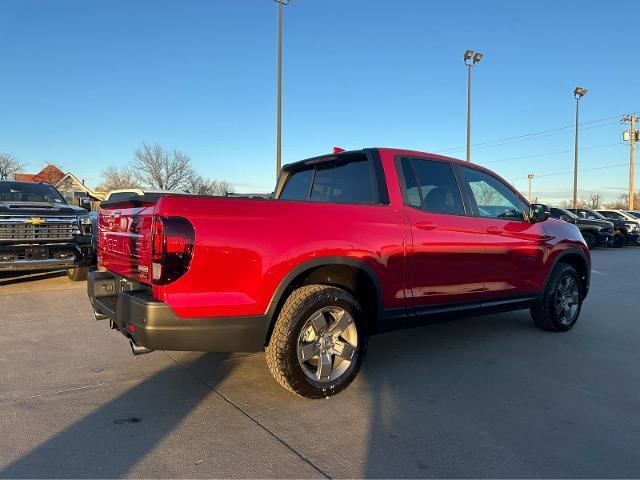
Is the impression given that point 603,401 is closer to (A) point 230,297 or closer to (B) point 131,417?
(A) point 230,297

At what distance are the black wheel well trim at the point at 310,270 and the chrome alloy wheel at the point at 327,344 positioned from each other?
0.27 m

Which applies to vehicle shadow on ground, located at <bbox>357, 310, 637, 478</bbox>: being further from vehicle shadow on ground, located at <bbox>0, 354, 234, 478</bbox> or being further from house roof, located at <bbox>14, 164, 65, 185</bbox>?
house roof, located at <bbox>14, 164, 65, 185</bbox>

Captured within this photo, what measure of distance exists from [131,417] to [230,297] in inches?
41.0

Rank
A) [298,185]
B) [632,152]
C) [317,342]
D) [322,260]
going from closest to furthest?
[322,260] → [317,342] → [298,185] → [632,152]

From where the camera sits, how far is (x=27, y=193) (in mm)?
8484

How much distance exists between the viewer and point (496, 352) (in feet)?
15.2

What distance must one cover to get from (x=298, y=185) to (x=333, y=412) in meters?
2.40

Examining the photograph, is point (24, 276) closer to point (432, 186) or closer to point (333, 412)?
point (333, 412)

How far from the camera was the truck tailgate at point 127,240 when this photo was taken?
9.80 ft

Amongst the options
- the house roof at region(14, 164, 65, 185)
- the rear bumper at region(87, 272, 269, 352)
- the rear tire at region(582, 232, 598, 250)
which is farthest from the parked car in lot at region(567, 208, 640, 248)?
the house roof at region(14, 164, 65, 185)

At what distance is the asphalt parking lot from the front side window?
1.38 m

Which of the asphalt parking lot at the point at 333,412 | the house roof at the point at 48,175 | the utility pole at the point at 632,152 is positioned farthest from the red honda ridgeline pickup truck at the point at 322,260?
the house roof at the point at 48,175

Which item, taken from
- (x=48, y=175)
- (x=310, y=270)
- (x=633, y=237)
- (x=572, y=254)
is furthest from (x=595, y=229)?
(x=48, y=175)

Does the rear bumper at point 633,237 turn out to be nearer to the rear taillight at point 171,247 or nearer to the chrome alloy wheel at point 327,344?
the chrome alloy wheel at point 327,344
